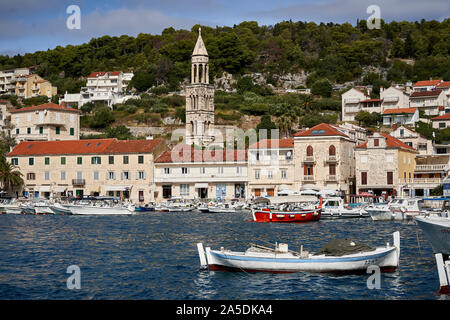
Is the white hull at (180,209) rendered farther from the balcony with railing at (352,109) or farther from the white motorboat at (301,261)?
the balcony with railing at (352,109)

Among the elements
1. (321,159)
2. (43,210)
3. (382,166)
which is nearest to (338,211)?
(321,159)

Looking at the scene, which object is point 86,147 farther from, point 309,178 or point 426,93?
point 426,93

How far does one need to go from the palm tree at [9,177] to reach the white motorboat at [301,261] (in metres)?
65.1

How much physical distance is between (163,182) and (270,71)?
71447 millimetres

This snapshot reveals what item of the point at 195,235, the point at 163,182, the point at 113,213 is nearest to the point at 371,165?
the point at 163,182

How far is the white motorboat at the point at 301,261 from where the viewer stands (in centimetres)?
2994

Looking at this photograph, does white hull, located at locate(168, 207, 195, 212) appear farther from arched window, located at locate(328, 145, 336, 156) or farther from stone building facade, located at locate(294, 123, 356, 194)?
arched window, located at locate(328, 145, 336, 156)

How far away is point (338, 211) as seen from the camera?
67.1 meters

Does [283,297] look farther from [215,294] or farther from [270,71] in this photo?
[270,71]

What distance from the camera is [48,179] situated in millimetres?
91625

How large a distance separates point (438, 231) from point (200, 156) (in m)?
59.2

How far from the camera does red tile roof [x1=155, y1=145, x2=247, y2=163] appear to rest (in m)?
87.8

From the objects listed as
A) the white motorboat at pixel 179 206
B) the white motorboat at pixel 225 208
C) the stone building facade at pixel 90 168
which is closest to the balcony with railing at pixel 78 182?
the stone building facade at pixel 90 168

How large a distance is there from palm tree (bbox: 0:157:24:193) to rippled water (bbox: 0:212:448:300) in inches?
1284
